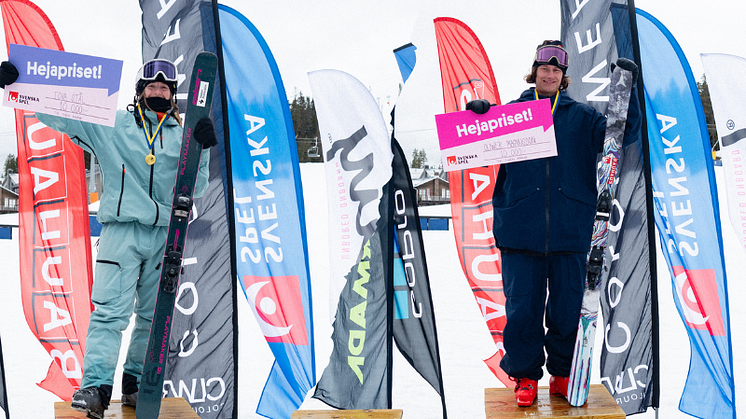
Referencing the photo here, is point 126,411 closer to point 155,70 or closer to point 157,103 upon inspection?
point 157,103

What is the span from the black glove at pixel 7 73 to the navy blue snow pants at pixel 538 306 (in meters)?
2.47

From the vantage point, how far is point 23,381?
180 inches

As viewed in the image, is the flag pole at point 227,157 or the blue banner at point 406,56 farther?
the blue banner at point 406,56

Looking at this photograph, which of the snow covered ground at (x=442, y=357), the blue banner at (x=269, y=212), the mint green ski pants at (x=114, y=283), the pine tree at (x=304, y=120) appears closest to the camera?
the mint green ski pants at (x=114, y=283)

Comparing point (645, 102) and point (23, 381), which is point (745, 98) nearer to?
point (645, 102)

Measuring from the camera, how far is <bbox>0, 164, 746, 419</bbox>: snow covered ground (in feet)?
13.6

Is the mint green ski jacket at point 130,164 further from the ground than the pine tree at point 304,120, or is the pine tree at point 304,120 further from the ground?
the pine tree at point 304,120

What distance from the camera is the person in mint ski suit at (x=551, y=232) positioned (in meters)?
2.76

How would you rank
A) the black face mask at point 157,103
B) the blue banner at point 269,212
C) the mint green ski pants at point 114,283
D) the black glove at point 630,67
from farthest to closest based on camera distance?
the blue banner at point 269,212 < the black face mask at point 157,103 < the black glove at point 630,67 < the mint green ski pants at point 114,283

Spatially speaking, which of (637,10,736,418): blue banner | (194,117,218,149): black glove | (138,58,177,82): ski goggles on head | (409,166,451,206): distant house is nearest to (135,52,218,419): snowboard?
(194,117,218,149): black glove

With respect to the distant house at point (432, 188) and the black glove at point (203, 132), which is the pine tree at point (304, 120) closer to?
the distant house at point (432, 188)

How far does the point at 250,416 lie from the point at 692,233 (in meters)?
3.24

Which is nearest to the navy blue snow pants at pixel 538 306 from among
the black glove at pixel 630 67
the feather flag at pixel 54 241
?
the black glove at pixel 630 67

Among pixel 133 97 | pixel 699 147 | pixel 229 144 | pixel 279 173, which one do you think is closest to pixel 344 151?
pixel 279 173
